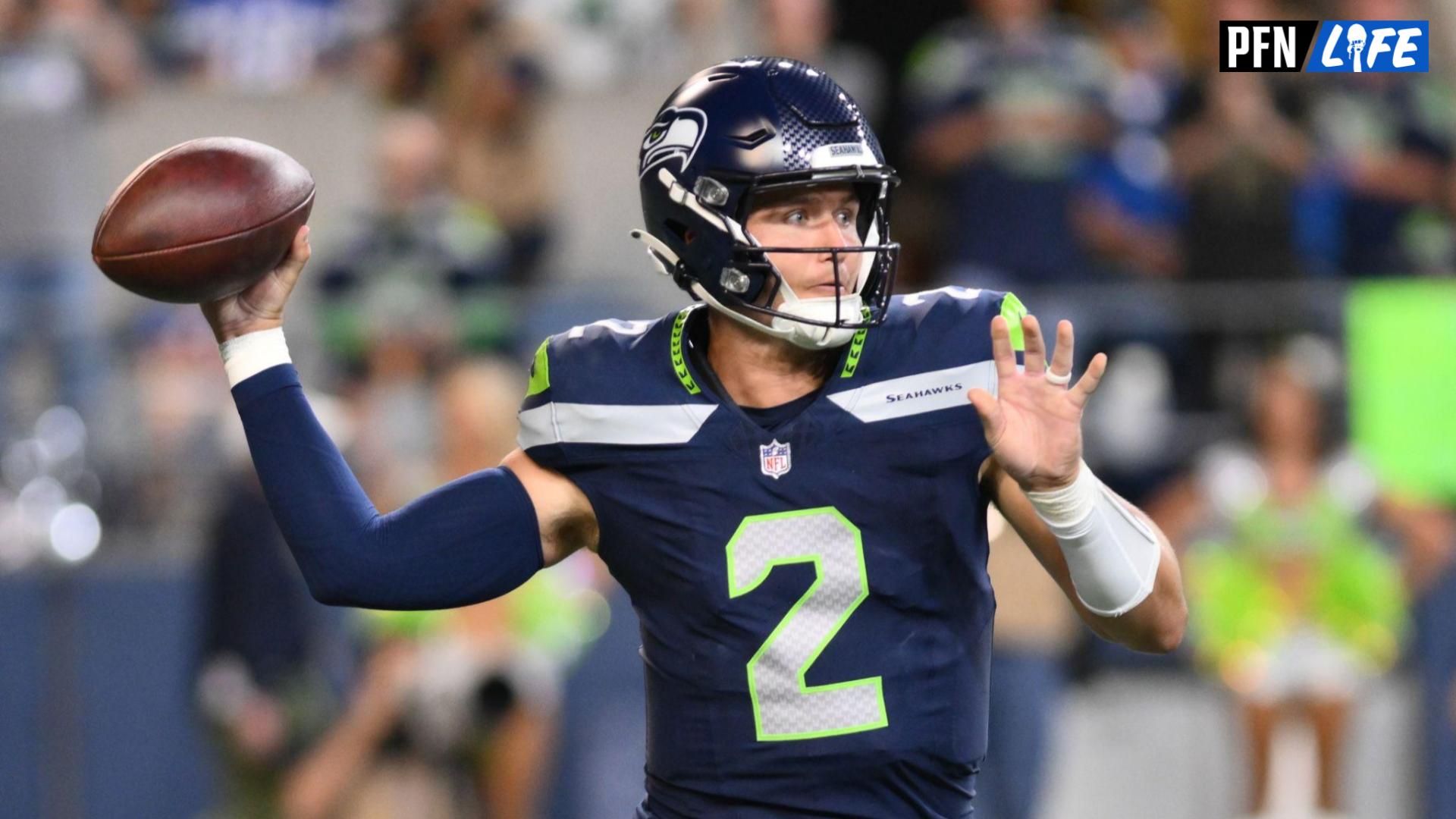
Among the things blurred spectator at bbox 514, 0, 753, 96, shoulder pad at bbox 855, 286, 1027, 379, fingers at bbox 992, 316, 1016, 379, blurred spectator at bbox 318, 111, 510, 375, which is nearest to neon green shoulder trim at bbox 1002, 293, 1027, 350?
shoulder pad at bbox 855, 286, 1027, 379

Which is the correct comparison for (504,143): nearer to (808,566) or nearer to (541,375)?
(541,375)

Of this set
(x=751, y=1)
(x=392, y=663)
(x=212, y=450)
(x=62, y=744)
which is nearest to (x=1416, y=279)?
(x=751, y=1)

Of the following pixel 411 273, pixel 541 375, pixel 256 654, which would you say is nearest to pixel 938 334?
pixel 541 375

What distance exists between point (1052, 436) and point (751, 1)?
583 centimetres

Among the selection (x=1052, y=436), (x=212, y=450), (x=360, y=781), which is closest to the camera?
(x=1052, y=436)

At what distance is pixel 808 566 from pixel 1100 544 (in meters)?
0.43

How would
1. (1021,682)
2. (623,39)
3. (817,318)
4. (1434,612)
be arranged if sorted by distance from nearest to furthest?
(817,318) → (1021,682) → (1434,612) → (623,39)

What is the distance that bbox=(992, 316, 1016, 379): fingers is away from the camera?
9.48 feet

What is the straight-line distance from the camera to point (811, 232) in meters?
3.05

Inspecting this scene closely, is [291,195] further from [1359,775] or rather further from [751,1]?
[751,1]

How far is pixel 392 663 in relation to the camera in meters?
6.33

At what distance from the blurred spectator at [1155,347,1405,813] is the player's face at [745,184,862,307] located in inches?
150

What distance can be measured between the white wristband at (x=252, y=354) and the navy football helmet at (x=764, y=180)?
0.64 metres

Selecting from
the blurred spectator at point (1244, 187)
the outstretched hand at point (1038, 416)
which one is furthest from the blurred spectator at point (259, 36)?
the outstretched hand at point (1038, 416)
